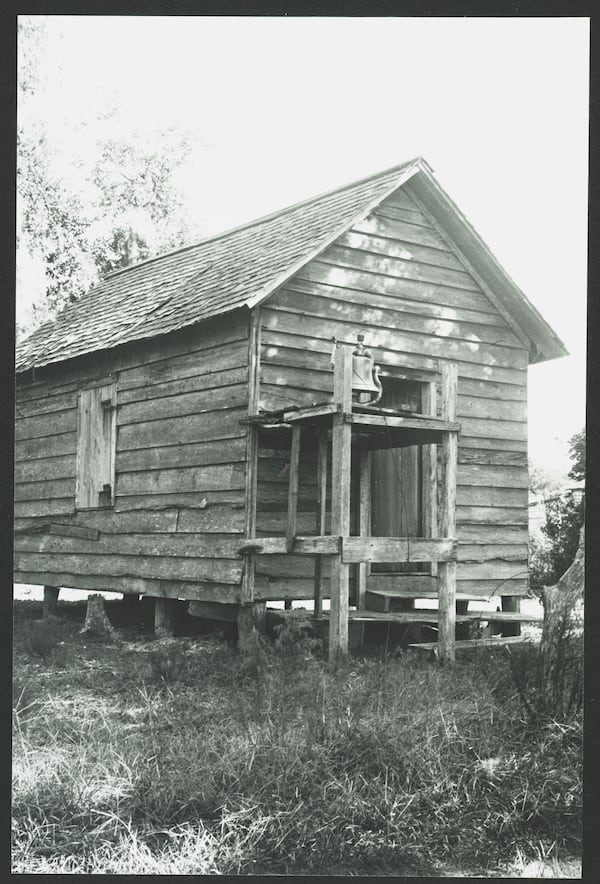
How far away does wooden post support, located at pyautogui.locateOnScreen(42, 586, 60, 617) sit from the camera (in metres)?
13.1

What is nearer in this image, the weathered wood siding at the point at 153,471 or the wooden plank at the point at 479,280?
the weathered wood siding at the point at 153,471

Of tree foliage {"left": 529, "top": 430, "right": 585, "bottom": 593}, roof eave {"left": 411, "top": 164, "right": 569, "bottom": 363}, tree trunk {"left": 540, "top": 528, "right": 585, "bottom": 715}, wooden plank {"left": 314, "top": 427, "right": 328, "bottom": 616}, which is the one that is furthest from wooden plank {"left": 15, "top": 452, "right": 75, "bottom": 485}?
tree trunk {"left": 540, "top": 528, "right": 585, "bottom": 715}

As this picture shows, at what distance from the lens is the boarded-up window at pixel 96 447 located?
11.9 metres

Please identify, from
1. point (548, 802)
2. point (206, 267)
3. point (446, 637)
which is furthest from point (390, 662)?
point (206, 267)

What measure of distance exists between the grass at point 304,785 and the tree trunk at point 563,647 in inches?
6.0

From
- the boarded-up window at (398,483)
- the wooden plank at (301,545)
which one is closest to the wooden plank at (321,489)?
the wooden plank at (301,545)

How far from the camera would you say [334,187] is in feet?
38.8

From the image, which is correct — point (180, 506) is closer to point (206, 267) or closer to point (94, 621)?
point (94, 621)

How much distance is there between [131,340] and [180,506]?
2.05m

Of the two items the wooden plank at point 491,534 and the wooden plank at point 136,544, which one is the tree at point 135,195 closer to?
the wooden plank at point 136,544

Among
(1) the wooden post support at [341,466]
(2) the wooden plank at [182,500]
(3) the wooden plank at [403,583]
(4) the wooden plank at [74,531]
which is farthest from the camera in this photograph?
(4) the wooden plank at [74,531]

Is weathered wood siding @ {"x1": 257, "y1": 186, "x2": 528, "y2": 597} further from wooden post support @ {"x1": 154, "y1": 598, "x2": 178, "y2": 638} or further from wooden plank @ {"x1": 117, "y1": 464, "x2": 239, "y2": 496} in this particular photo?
wooden post support @ {"x1": 154, "y1": 598, "x2": 178, "y2": 638}

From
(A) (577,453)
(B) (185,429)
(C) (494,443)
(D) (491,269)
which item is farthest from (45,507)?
(A) (577,453)

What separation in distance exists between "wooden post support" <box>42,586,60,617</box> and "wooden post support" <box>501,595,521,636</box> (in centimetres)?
629
